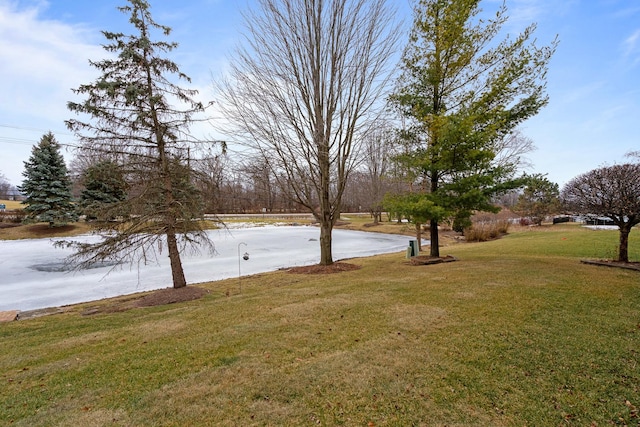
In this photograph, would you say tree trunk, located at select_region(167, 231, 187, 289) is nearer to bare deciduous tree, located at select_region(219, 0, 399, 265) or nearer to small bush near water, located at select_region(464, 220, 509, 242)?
bare deciduous tree, located at select_region(219, 0, 399, 265)

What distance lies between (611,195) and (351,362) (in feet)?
24.7

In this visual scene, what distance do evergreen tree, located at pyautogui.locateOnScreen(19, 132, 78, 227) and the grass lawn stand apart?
23423mm

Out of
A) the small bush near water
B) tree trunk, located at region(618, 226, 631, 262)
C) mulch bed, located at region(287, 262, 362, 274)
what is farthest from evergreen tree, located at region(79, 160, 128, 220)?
the small bush near water

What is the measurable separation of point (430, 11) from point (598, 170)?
236 inches

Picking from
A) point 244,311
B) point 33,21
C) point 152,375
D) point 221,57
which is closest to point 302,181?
point 221,57

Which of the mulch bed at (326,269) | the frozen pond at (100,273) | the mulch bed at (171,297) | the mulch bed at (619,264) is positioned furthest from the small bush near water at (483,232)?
the mulch bed at (171,297)

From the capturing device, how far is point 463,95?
8891 millimetres

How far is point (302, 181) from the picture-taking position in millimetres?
10055

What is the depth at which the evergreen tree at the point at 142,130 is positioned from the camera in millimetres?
6758

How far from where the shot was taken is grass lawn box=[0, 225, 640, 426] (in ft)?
7.69

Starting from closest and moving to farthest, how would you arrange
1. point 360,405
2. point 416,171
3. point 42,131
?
point 360,405
point 416,171
point 42,131

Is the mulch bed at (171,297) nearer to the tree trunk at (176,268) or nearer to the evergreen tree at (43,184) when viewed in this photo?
the tree trunk at (176,268)

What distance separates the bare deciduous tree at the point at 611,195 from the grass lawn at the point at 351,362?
1847 mm

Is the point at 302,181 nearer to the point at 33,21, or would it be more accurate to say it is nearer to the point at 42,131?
the point at 33,21
